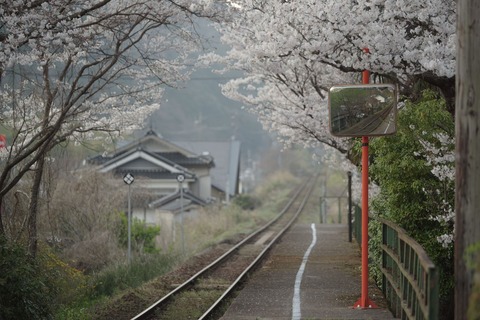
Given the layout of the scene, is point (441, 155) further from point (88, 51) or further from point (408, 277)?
point (88, 51)

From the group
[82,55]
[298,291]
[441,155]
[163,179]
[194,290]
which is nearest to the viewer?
[441,155]

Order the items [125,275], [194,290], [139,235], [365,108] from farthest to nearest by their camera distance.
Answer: [139,235] < [125,275] < [194,290] < [365,108]

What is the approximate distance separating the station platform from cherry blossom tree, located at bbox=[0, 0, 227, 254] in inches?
160

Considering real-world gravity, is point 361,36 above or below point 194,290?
above

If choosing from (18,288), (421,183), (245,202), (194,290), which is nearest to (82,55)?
(194,290)

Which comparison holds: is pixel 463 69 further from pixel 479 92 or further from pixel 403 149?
pixel 403 149

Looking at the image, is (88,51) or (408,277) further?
(88,51)

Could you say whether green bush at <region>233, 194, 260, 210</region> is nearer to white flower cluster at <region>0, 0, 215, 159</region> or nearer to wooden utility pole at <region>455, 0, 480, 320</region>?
white flower cluster at <region>0, 0, 215, 159</region>

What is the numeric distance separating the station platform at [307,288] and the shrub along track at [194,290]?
1.56ft

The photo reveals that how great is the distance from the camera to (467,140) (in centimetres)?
646

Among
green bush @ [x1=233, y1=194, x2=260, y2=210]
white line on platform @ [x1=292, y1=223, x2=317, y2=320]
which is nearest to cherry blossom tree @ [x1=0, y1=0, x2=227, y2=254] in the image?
white line on platform @ [x1=292, y1=223, x2=317, y2=320]

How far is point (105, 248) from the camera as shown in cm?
2472

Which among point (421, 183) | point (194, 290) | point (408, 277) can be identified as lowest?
point (194, 290)

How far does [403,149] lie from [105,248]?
1527cm
